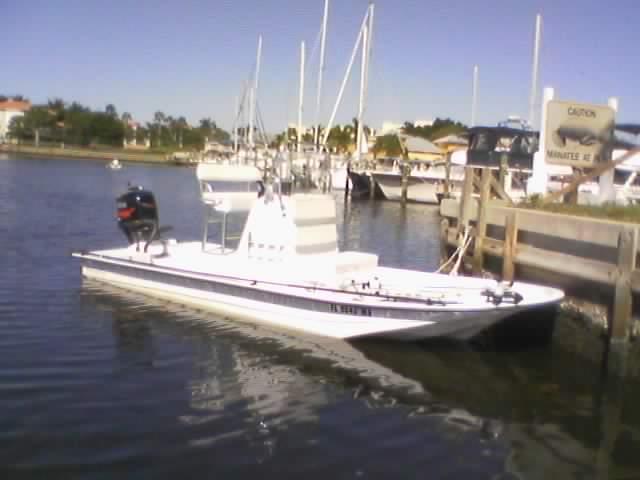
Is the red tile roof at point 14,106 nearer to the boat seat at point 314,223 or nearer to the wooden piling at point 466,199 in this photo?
the wooden piling at point 466,199

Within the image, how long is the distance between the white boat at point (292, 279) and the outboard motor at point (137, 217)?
22 millimetres

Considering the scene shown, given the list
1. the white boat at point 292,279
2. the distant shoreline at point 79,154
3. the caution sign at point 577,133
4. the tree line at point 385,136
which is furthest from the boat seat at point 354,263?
the distant shoreline at point 79,154

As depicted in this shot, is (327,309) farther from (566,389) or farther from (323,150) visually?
(323,150)

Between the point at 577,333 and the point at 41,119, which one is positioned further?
the point at 41,119

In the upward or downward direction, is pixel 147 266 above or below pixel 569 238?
below

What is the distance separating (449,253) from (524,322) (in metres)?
5.42

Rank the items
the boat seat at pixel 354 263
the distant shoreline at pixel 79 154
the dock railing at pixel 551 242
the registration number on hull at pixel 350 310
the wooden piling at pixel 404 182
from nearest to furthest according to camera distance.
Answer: the dock railing at pixel 551 242 → the registration number on hull at pixel 350 310 → the boat seat at pixel 354 263 → the wooden piling at pixel 404 182 → the distant shoreline at pixel 79 154

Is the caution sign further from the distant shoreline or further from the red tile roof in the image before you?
the red tile roof

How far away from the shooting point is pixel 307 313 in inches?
511

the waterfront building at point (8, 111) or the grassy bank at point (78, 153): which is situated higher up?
the waterfront building at point (8, 111)

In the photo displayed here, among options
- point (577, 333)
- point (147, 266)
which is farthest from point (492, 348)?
point (147, 266)

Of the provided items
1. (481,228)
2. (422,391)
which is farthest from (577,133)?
(422,391)

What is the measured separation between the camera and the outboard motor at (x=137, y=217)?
16.3 metres

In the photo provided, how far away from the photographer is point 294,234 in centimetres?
1373
